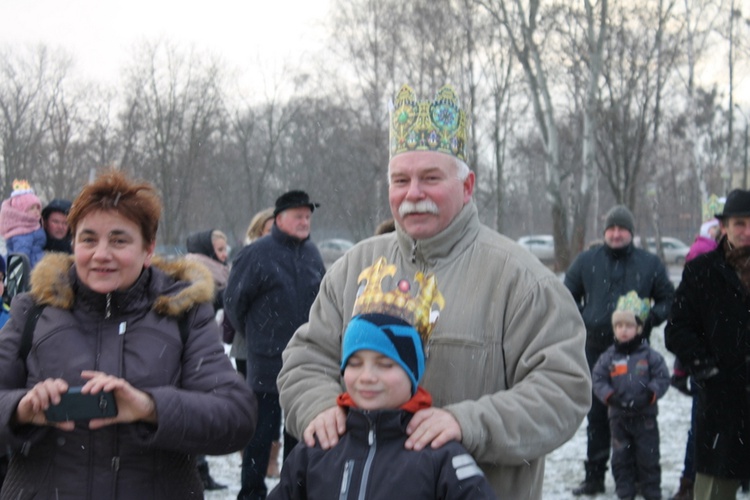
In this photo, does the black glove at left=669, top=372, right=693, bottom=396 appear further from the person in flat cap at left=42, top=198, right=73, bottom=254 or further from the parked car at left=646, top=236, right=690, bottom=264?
the parked car at left=646, top=236, right=690, bottom=264

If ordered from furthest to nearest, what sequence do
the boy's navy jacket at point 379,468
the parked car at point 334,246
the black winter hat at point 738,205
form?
the parked car at point 334,246 → the black winter hat at point 738,205 → the boy's navy jacket at point 379,468

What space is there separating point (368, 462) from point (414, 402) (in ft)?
0.71

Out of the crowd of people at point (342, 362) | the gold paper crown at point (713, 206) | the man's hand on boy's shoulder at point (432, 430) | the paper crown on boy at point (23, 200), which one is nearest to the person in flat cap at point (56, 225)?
the paper crown on boy at point (23, 200)

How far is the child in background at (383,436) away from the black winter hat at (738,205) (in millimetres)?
2912

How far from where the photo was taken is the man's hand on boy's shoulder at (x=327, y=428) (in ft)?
8.23

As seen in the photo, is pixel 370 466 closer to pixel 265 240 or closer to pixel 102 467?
pixel 102 467

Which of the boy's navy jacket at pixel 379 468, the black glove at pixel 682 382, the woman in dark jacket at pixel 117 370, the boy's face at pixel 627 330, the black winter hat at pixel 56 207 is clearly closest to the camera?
the boy's navy jacket at pixel 379 468

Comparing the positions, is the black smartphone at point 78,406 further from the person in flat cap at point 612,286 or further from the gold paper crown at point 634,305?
the person in flat cap at point 612,286

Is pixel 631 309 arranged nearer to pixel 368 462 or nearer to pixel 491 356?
pixel 491 356

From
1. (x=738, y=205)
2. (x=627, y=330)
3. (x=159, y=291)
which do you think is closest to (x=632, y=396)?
(x=627, y=330)

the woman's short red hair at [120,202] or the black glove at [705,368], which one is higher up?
the woman's short red hair at [120,202]

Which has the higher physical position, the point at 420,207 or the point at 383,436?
the point at 420,207

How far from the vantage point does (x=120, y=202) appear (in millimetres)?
2812

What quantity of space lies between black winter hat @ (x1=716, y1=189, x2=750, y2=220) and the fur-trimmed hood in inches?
125
